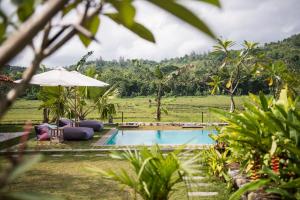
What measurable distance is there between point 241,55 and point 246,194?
777cm

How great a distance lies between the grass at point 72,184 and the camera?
4891 mm

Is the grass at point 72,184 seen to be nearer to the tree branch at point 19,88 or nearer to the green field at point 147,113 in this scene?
the tree branch at point 19,88

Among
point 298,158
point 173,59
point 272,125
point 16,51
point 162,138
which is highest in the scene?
point 173,59

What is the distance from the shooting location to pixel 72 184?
18.2ft

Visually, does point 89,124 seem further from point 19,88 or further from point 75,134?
point 19,88

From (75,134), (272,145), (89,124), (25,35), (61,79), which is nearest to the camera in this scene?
(25,35)

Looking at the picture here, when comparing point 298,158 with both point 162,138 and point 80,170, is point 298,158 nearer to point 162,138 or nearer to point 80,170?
point 80,170

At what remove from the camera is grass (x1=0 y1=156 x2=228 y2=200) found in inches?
193

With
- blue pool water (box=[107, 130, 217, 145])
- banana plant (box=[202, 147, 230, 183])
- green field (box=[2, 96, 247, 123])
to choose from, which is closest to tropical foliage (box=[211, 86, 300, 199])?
banana plant (box=[202, 147, 230, 183])

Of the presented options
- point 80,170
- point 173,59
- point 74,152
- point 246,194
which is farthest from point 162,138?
point 173,59

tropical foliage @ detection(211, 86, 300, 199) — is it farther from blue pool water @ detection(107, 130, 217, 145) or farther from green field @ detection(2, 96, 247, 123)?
blue pool water @ detection(107, 130, 217, 145)

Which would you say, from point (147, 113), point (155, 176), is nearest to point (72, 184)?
point (155, 176)

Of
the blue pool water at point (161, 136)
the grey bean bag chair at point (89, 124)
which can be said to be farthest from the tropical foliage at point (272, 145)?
the grey bean bag chair at point (89, 124)

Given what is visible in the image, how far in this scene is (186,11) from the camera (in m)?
0.45
